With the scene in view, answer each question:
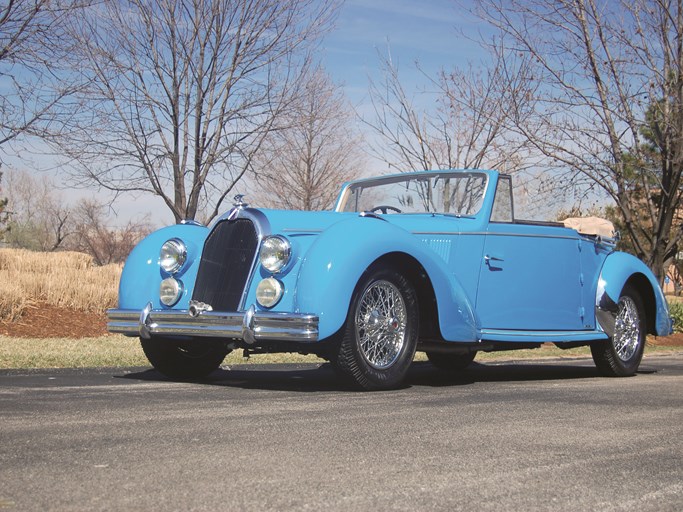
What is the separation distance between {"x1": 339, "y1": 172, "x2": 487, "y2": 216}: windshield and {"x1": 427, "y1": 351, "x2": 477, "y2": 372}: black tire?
166 cm

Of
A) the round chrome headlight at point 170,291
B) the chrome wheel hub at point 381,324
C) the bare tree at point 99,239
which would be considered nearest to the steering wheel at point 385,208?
the chrome wheel hub at point 381,324

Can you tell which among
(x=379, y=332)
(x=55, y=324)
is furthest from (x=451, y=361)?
(x=55, y=324)

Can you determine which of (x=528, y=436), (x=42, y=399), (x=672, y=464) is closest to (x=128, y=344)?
(x=42, y=399)

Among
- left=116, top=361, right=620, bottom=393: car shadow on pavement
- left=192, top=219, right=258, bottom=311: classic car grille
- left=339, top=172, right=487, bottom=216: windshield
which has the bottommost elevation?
left=116, top=361, right=620, bottom=393: car shadow on pavement

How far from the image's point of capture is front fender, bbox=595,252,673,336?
8.47 metres

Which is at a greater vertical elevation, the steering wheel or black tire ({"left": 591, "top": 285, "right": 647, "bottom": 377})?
the steering wheel

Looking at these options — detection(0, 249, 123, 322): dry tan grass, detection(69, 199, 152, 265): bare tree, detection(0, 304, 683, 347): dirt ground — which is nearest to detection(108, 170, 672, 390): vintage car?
detection(0, 304, 683, 347): dirt ground

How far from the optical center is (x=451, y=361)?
9.34 m

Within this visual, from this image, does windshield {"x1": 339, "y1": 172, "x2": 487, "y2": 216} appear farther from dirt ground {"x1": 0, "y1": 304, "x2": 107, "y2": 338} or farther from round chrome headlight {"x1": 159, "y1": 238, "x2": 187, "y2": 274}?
dirt ground {"x1": 0, "y1": 304, "x2": 107, "y2": 338}

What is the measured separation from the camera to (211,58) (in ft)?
52.9

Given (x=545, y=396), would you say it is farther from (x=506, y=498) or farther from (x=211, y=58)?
(x=211, y=58)

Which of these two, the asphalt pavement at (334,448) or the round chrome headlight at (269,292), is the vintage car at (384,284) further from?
the asphalt pavement at (334,448)

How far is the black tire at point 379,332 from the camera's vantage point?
6.20 metres

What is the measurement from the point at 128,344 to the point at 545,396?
6.26 meters
